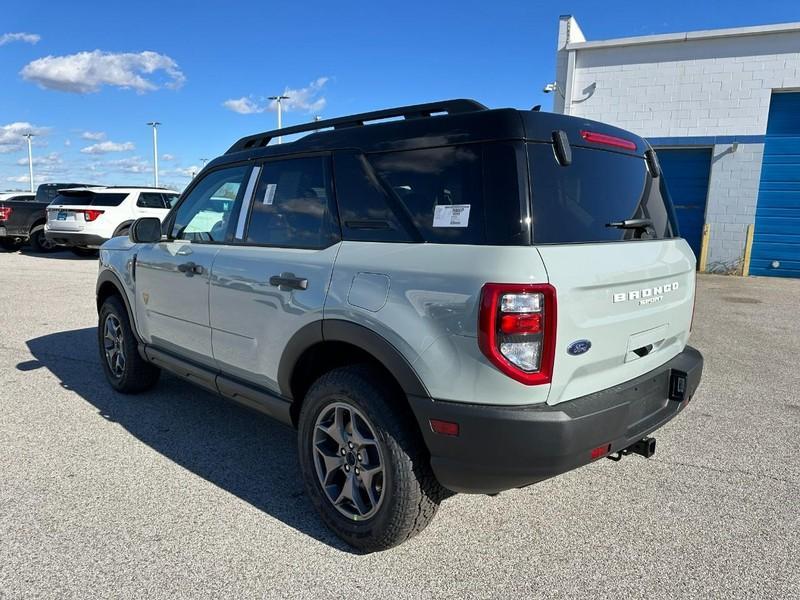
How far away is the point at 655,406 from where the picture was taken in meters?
2.71

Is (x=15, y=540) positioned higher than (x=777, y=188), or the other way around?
(x=777, y=188)

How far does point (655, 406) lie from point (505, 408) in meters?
0.96

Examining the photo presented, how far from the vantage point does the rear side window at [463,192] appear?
7.38ft

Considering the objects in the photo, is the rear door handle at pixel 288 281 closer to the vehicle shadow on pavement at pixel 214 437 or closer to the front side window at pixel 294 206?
the front side window at pixel 294 206

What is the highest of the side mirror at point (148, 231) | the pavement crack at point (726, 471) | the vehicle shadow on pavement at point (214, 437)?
the side mirror at point (148, 231)

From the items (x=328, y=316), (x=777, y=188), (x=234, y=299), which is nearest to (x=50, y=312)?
(x=234, y=299)

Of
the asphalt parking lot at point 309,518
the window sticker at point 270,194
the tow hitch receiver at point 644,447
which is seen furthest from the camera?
the window sticker at point 270,194

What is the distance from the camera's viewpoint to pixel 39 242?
16.5 meters

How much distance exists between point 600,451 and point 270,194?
7.25ft

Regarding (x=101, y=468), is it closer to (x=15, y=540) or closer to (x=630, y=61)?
(x=15, y=540)

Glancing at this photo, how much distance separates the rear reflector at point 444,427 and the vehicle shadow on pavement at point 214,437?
0.83 metres

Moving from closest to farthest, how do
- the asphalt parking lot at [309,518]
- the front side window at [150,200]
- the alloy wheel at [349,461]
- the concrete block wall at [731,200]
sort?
1. the asphalt parking lot at [309,518]
2. the alloy wheel at [349,461]
3. the concrete block wall at [731,200]
4. the front side window at [150,200]

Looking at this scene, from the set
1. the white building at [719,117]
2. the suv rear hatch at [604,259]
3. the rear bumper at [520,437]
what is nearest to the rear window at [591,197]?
the suv rear hatch at [604,259]

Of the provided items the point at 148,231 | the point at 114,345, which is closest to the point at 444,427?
the point at 148,231
